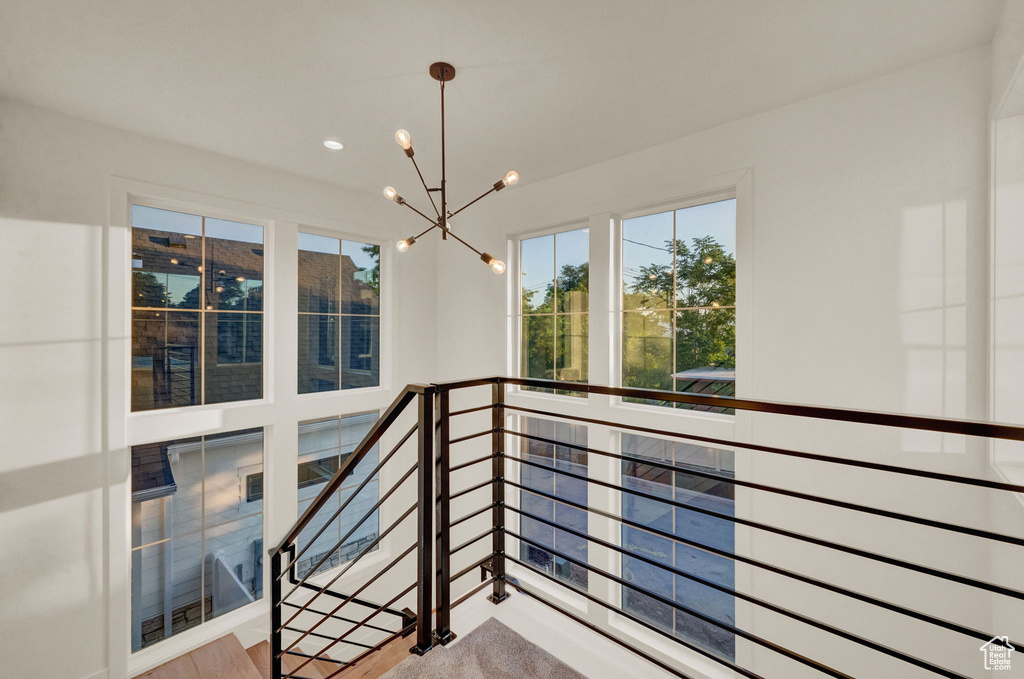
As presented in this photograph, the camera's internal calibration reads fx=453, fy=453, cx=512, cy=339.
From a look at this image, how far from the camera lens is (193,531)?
3.02 metres

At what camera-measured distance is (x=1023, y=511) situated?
1.60 m

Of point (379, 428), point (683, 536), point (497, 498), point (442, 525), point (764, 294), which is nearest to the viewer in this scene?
point (379, 428)

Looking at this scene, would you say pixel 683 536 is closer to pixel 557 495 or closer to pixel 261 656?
pixel 557 495

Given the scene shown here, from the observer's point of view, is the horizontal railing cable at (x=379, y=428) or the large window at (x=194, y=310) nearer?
the horizontal railing cable at (x=379, y=428)

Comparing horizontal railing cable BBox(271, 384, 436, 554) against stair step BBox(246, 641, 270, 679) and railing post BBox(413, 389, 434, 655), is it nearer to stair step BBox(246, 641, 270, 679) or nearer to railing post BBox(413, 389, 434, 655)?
railing post BBox(413, 389, 434, 655)

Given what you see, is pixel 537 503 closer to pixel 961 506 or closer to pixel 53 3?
pixel 961 506

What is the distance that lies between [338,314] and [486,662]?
292cm

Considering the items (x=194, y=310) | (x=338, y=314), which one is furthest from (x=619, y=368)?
(x=194, y=310)

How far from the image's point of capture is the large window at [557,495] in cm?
337

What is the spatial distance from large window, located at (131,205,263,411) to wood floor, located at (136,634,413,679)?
156 cm

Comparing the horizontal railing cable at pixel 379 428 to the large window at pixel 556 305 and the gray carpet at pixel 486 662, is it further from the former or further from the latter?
the large window at pixel 556 305

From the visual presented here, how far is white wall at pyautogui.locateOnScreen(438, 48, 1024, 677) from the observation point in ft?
6.26

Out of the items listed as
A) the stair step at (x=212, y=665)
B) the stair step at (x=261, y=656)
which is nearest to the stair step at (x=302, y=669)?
the stair step at (x=261, y=656)

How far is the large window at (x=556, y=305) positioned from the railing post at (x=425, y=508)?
1.93 meters
